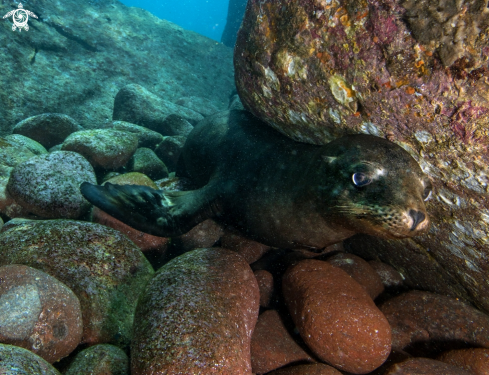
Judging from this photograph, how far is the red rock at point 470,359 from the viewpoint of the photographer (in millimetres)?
2088

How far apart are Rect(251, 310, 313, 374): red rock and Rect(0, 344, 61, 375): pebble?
4.30 ft

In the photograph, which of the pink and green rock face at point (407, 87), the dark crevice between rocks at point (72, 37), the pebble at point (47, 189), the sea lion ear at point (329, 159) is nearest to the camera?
the pink and green rock face at point (407, 87)

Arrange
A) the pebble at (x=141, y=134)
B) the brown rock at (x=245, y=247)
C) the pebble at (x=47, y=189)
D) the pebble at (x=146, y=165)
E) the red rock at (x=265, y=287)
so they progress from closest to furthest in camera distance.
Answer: the red rock at (x=265, y=287) < the brown rock at (x=245, y=247) < the pebble at (x=47, y=189) < the pebble at (x=146, y=165) < the pebble at (x=141, y=134)

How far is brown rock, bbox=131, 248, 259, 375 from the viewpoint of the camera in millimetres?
1607

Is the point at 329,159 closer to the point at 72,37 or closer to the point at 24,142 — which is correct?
the point at 24,142

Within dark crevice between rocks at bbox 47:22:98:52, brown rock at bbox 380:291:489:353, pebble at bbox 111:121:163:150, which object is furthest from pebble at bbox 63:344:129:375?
dark crevice between rocks at bbox 47:22:98:52

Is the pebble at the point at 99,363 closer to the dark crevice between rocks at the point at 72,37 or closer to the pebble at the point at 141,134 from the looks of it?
the pebble at the point at 141,134

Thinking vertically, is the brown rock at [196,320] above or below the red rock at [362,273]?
below

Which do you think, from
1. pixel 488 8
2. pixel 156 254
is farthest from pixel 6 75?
pixel 488 8

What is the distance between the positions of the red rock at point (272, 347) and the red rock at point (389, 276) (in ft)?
4.50

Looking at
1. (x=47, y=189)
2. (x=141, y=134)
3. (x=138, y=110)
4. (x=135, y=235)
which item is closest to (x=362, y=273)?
(x=135, y=235)

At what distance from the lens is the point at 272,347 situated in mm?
2203

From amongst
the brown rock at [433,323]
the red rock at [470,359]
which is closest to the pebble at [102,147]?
the brown rock at [433,323]

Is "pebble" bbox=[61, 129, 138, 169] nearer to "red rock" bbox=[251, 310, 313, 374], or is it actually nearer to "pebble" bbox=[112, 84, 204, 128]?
"pebble" bbox=[112, 84, 204, 128]
